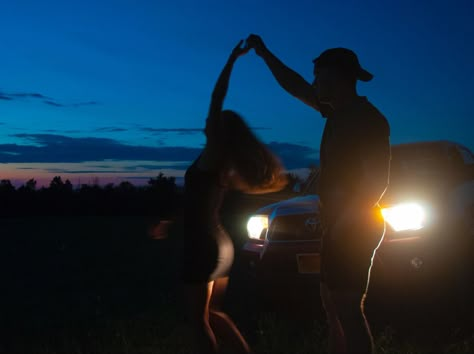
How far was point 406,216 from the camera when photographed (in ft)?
17.4

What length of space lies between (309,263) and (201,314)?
227 cm

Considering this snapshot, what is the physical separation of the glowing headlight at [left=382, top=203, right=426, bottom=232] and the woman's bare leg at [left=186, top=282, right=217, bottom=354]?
228 centimetres

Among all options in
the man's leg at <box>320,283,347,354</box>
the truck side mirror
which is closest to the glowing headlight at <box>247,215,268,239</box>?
the truck side mirror

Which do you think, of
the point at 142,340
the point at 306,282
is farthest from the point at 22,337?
the point at 306,282

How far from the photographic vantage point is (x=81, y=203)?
24.3 meters

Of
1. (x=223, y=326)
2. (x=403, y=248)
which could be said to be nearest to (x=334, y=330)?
(x=223, y=326)

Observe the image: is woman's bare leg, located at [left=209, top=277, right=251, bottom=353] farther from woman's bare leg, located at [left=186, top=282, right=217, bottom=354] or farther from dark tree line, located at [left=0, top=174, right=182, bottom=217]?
dark tree line, located at [left=0, top=174, right=182, bottom=217]

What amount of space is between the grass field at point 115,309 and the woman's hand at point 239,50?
100 centimetres

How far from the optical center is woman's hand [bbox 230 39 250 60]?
353 centimetres

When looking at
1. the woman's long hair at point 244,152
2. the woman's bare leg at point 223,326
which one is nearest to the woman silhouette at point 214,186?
the woman's long hair at point 244,152

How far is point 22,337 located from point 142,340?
1.15 metres

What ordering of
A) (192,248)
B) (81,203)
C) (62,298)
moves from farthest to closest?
(81,203)
(62,298)
(192,248)

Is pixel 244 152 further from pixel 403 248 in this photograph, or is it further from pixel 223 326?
pixel 403 248

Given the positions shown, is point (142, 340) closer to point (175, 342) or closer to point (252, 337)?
point (175, 342)
